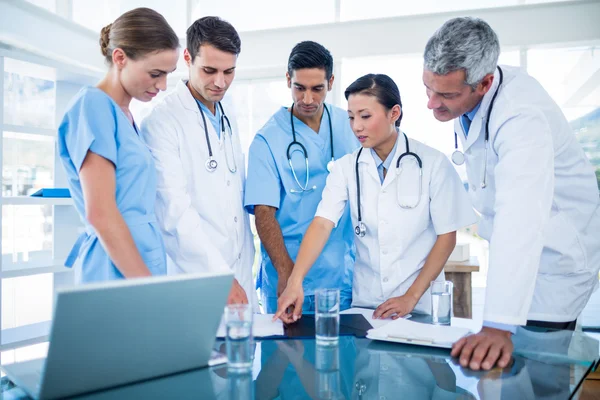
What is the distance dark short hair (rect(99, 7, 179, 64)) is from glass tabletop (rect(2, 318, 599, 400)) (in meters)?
0.83

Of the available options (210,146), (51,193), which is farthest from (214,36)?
(51,193)

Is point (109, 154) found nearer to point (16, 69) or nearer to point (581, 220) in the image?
point (581, 220)

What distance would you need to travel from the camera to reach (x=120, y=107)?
5.11 feet

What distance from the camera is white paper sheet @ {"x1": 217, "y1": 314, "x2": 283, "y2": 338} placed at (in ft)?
4.30

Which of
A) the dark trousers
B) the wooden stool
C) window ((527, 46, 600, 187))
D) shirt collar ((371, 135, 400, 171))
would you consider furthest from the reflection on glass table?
window ((527, 46, 600, 187))

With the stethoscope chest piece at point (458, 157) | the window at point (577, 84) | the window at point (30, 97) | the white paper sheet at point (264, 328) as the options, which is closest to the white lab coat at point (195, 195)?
the white paper sheet at point (264, 328)

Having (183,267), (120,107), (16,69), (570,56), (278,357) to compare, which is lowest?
(278,357)

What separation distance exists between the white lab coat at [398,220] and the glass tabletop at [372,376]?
21.8 inches

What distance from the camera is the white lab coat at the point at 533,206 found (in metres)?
1.23

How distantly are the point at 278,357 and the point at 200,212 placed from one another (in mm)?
809

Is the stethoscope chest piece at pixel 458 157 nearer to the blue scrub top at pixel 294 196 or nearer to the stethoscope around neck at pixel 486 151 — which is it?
the stethoscope around neck at pixel 486 151

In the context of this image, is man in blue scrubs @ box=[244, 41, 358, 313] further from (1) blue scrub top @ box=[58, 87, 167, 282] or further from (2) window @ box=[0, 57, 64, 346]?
(2) window @ box=[0, 57, 64, 346]

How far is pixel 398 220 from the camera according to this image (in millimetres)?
1798

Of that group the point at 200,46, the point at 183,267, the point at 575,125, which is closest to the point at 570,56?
the point at 575,125
